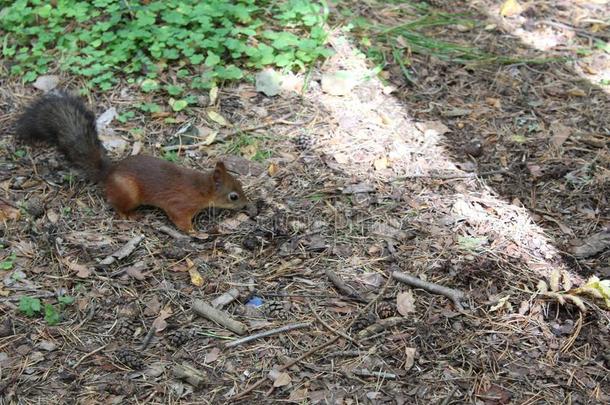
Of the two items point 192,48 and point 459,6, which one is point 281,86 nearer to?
point 192,48

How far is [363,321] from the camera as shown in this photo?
3094 mm

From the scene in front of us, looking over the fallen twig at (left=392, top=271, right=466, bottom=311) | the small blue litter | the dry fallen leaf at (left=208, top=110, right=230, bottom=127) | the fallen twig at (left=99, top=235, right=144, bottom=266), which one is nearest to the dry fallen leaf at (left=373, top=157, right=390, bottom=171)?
the fallen twig at (left=392, top=271, right=466, bottom=311)

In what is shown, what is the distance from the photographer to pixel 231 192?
3629 mm

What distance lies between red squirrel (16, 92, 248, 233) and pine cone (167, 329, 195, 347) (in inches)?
28.4

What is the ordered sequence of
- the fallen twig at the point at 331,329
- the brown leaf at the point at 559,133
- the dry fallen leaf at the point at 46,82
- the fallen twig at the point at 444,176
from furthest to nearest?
the dry fallen leaf at the point at 46,82
the brown leaf at the point at 559,133
the fallen twig at the point at 444,176
the fallen twig at the point at 331,329

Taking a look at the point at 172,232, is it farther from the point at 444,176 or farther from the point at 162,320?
the point at 444,176

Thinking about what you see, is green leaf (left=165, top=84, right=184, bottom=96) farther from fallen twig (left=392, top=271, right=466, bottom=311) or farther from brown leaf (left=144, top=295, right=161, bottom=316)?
fallen twig (left=392, top=271, right=466, bottom=311)

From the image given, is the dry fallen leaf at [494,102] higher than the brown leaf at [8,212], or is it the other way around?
the brown leaf at [8,212]

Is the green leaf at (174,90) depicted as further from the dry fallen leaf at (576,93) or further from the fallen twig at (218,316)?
the dry fallen leaf at (576,93)

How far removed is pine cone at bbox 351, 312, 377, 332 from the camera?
10.1ft

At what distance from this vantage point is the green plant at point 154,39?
4486mm

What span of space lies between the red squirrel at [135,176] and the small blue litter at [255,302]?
2.06ft

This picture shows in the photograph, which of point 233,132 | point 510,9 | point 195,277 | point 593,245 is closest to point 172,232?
point 195,277

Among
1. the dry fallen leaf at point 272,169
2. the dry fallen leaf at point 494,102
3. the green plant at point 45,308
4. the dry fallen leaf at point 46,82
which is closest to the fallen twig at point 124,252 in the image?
the green plant at point 45,308
